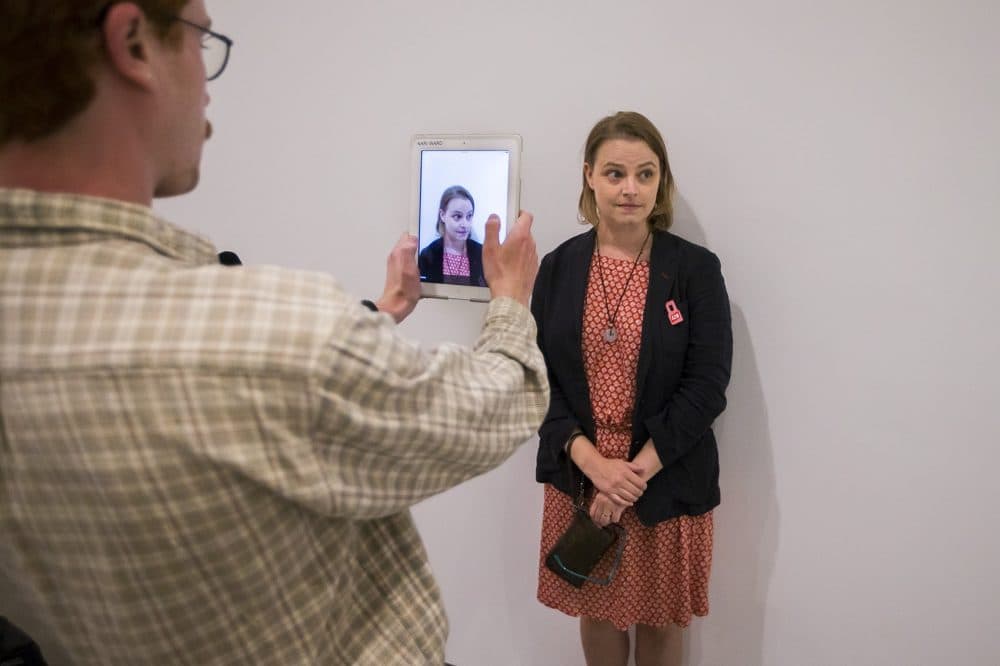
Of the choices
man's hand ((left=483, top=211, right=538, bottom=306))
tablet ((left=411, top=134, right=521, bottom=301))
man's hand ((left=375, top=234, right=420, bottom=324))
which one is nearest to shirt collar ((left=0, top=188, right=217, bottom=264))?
man's hand ((left=483, top=211, right=538, bottom=306))

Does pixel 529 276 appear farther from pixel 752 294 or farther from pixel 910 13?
pixel 910 13

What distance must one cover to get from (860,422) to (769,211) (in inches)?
23.0

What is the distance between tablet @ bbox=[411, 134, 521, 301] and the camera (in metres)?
1.70

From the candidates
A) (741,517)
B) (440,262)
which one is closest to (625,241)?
(440,262)

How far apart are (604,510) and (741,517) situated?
45cm

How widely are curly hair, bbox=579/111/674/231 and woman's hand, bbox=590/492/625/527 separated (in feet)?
2.29

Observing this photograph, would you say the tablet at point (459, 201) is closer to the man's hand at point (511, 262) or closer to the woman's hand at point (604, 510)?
the woman's hand at point (604, 510)

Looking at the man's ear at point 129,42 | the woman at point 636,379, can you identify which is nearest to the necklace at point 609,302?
the woman at point 636,379

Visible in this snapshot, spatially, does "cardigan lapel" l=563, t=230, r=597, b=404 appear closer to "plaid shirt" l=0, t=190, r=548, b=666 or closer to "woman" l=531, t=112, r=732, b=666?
"woman" l=531, t=112, r=732, b=666

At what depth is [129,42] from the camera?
604 mm

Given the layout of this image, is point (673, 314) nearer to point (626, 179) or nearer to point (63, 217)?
point (626, 179)

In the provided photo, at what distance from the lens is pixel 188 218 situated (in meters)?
2.53

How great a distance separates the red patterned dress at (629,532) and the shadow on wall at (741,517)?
0.17m

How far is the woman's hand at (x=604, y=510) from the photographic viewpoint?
67.2 inches
